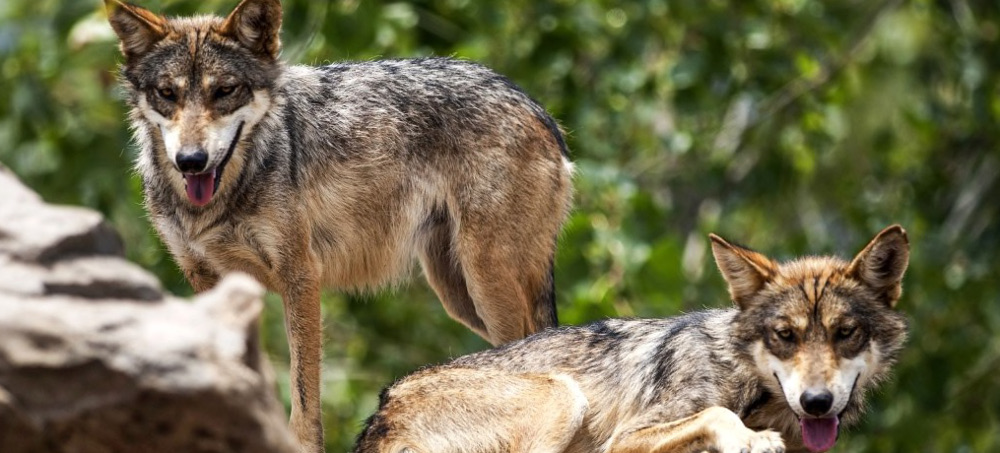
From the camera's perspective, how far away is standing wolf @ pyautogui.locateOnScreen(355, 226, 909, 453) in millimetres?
6992

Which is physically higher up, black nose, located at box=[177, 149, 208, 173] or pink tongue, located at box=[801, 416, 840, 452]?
black nose, located at box=[177, 149, 208, 173]

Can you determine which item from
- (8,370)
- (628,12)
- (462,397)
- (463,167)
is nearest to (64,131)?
(628,12)

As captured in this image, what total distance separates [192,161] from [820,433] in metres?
3.24

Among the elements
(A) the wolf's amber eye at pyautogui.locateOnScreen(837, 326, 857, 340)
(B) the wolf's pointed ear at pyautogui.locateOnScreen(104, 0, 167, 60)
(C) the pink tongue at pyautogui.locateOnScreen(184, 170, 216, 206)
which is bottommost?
(A) the wolf's amber eye at pyautogui.locateOnScreen(837, 326, 857, 340)

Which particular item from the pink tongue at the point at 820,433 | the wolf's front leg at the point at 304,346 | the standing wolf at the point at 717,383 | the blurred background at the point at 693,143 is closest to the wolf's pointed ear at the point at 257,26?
the wolf's front leg at the point at 304,346

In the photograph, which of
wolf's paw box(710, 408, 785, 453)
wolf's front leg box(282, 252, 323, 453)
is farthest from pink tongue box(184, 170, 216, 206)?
wolf's paw box(710, 408, 785, 453)

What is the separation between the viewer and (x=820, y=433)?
→ 6.98m

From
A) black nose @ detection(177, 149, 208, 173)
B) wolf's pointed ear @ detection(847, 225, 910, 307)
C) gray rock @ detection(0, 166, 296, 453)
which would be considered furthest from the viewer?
black nose @ detection(177, 149, 208, 173)

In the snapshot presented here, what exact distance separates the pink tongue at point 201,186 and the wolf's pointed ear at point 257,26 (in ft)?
2.59

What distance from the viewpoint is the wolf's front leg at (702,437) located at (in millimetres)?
6797

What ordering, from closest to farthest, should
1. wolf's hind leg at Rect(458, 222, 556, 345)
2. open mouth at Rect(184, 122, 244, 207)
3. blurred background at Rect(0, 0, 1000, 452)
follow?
1. open mouth at Rect(184, 122, 244, 207)
2. wolf's hind leg at Rect(458, 222, 556, 345)
3. blurred background at Rect(0, 0, 1000, 452)

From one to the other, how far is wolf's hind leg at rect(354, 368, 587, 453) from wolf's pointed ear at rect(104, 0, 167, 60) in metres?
2.21

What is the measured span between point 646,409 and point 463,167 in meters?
2.06

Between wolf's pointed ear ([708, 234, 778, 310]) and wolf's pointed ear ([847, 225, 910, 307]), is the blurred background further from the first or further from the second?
wolf's pointed ear ([847, 225, 910, 307])
